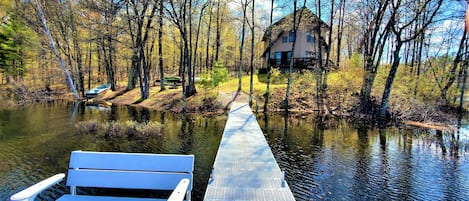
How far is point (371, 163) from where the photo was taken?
784 centimetres

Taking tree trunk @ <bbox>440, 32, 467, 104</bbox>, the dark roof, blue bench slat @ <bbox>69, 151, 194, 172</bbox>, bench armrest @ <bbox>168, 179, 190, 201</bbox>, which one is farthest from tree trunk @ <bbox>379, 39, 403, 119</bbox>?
bench armrest @ <bbox>168, 179, 190, 201</bbox>

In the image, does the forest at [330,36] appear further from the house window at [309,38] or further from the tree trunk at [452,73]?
the house window at [309,38]

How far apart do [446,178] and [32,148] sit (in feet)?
38.6

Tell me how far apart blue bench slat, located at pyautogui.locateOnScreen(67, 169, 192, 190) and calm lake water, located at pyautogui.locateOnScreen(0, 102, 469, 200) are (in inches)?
81.9

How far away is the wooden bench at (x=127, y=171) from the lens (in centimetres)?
354

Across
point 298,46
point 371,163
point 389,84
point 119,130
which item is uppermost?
point 298,46

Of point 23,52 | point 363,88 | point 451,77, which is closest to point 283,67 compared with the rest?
point 363,88

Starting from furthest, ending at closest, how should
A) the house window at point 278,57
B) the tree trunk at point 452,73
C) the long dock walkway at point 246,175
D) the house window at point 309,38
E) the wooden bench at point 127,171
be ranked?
the house window at point 278,57, the house window at point 309,38, the tree trunk at point 452,73, the long dock walkway at point 246,175, the wooden bench at point 127,171

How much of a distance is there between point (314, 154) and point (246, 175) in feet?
13.7

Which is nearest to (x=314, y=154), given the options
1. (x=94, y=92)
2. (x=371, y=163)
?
(x=371, y=163)

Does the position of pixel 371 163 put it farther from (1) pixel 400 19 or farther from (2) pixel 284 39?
(2) pixel 284 39

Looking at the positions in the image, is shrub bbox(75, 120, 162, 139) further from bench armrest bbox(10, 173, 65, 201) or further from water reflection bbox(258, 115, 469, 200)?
bench armrest bbox(10, 173, 65, 201)

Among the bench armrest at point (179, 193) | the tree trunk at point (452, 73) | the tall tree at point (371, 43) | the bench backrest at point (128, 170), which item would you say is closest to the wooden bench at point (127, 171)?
the bench backrest at point (128, 170)

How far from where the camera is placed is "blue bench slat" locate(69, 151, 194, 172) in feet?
11.7
